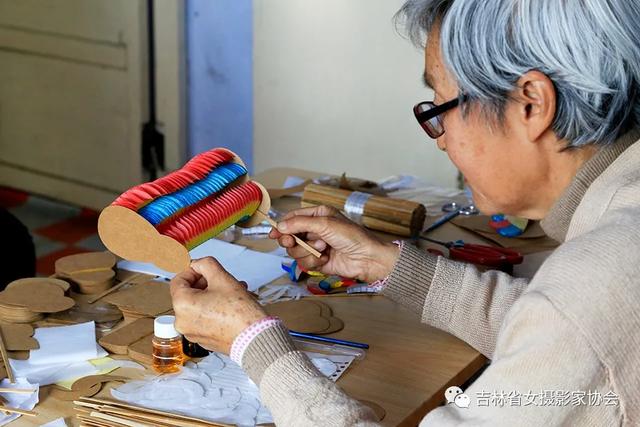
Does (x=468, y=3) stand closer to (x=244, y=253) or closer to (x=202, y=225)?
(x=202, y=225)

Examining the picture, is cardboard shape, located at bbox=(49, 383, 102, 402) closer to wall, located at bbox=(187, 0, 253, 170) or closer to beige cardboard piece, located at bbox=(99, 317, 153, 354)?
beige cardboard piece, located at bbox=(99, 317, 153, 354)

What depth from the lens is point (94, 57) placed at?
4117 mm

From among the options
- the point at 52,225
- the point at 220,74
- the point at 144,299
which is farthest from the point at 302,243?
the point at 52,225

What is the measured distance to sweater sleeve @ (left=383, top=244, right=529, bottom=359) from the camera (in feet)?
5.34

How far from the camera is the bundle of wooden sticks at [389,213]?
2109mm

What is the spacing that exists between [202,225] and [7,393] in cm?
43

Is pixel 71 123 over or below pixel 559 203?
Answer: below

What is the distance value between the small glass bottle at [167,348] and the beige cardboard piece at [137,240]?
101 millimetres

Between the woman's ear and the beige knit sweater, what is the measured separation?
0.11 meters

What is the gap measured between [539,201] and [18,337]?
91cm

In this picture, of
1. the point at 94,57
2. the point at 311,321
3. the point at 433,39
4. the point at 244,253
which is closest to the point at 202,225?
the point at 311,321

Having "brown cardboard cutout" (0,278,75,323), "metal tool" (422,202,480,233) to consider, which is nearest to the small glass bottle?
"brown cardboard cutout" (0,278,75,323)

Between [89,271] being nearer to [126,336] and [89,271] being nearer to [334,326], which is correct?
[126,336]

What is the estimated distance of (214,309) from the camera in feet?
4.41
